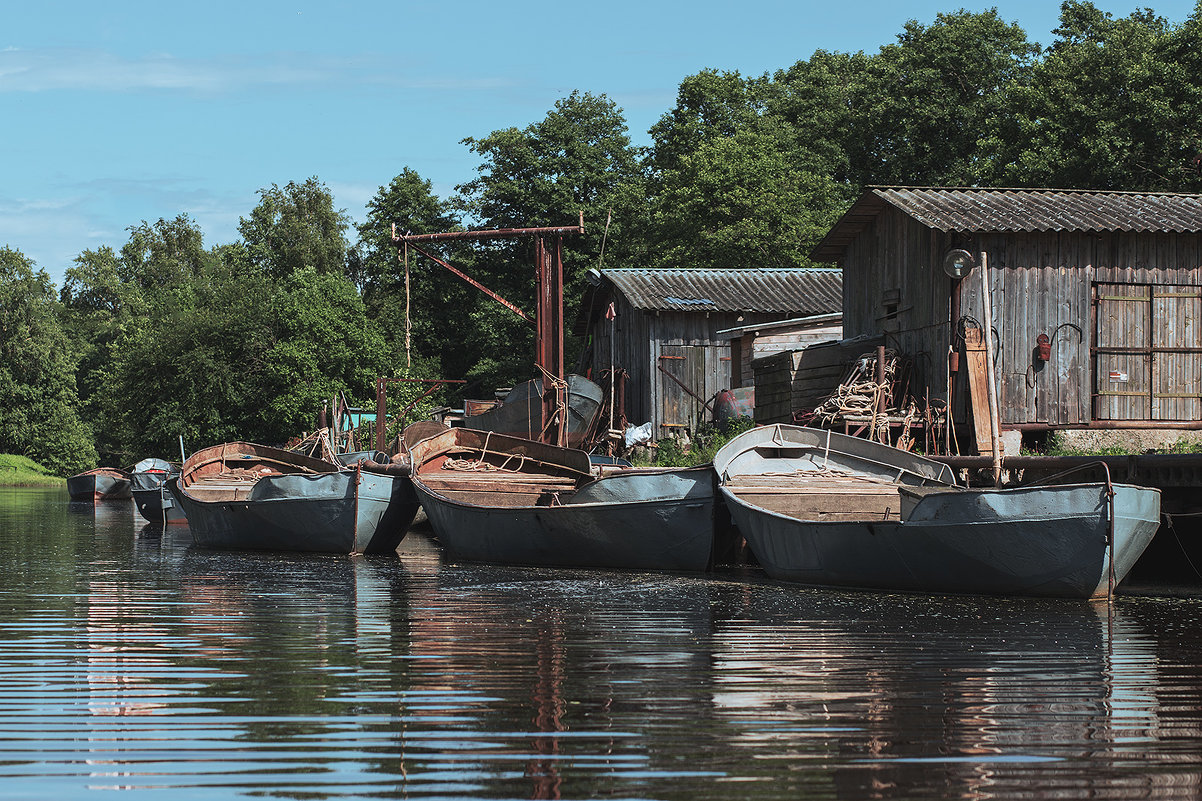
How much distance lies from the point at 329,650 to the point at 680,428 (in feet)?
71.2

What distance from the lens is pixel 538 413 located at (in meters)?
29.9

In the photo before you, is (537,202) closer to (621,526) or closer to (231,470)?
(231,470)

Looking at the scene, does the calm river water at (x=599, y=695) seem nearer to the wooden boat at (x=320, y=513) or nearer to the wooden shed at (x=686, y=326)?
the wooden boat at (x=320, y=513)

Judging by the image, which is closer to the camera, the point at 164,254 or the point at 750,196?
the point at 750,196

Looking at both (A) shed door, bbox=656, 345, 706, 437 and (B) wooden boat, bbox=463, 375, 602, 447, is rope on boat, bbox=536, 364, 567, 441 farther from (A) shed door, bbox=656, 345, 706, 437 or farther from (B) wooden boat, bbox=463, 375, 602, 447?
(A) shed door, bbox=656, 345, 706, 437

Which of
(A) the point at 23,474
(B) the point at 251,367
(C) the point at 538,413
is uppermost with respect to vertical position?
(B) the point at 251,367

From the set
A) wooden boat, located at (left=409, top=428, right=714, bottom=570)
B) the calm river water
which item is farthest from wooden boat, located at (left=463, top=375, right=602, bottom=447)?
the calm river water

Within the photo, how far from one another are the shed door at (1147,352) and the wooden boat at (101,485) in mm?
42119

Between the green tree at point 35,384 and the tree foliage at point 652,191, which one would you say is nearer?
the tree foliage at point 652,191

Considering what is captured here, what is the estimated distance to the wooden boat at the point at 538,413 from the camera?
2995 cm

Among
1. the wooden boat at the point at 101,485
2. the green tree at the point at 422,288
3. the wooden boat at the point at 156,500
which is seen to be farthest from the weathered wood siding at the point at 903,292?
the wooden boat at the point at 101,485

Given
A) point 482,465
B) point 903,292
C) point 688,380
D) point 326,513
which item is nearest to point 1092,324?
point 903,292

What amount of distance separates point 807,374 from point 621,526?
288 inches

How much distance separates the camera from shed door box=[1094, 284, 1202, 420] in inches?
781
